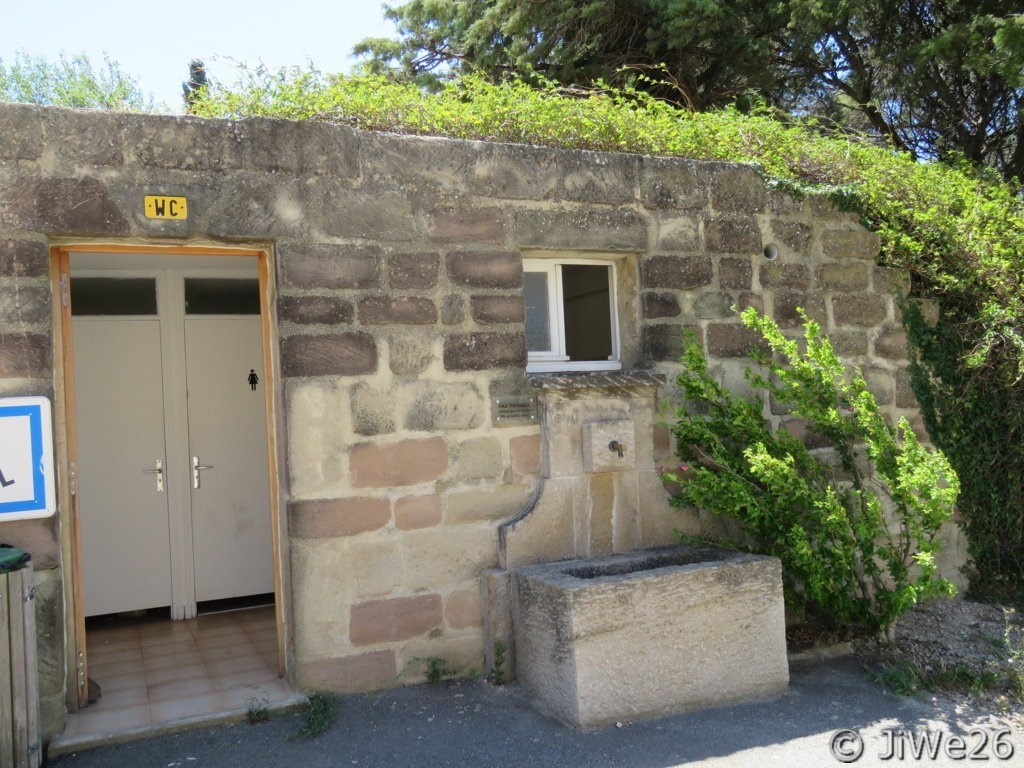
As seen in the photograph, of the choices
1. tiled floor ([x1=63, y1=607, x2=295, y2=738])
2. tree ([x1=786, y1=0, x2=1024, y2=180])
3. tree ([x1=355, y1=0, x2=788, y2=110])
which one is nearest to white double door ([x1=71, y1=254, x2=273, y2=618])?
tiled floor ([x1=63, y1=607, x2=295, y2=738])

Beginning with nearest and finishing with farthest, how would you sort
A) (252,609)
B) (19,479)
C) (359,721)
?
(19,479)
(359,721)
(252,609)

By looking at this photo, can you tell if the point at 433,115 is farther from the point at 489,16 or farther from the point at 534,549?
the point at 489,16

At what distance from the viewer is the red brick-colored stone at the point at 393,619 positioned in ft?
13.1

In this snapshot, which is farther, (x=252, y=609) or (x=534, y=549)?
(x=252, y=609)

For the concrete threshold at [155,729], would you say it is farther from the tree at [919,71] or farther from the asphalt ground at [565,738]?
the tree at [919,71]

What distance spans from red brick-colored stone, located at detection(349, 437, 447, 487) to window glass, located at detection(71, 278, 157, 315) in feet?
7.68

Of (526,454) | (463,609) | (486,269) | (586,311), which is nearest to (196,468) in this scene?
(463,609)

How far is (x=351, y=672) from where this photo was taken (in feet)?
13.1

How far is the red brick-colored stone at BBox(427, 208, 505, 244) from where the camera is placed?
4.24 metres

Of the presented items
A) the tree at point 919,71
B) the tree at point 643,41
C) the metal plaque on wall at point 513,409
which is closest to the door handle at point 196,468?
the metal plaque on wall at point 513,409

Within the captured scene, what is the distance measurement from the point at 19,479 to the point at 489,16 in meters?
8.18

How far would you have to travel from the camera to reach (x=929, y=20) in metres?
9.25

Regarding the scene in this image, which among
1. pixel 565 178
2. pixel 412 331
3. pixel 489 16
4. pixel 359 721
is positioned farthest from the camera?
pixel 489 16

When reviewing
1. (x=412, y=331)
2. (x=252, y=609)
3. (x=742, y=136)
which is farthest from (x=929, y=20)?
(x=252, y=609)
